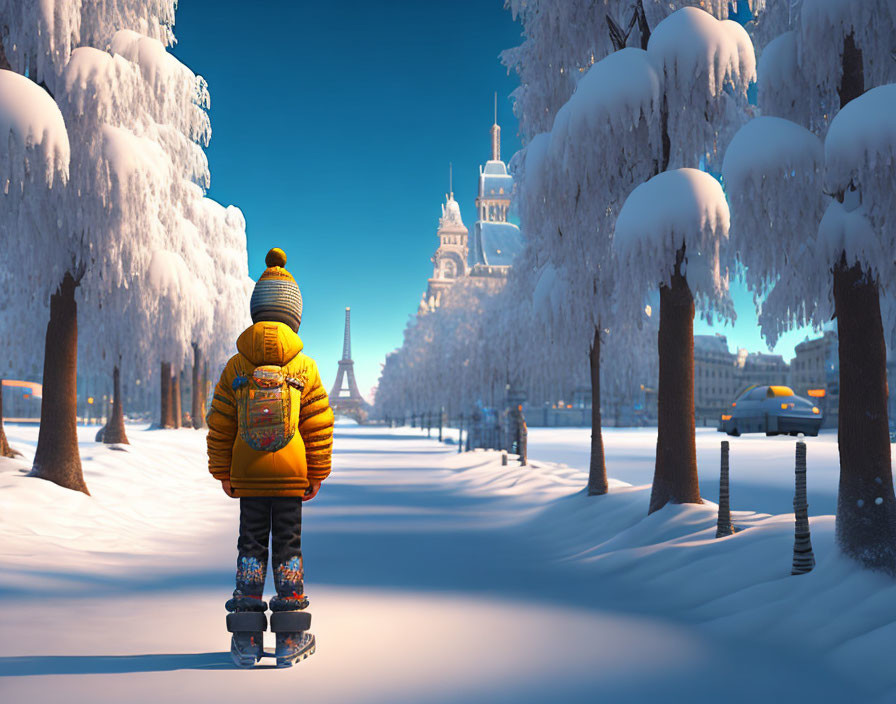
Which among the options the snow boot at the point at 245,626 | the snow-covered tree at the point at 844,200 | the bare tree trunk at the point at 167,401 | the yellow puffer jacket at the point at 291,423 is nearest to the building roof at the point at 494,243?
the bare tree trunk at the point at 167,401

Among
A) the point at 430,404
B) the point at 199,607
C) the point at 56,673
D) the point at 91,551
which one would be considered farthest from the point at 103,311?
the point at 430,404

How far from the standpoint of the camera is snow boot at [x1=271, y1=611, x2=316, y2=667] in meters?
5.32

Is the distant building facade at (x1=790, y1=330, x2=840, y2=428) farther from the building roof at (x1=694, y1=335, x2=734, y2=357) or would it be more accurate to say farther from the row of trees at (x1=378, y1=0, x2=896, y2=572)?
the row of trees at (x1=378, y1=0, x2=896, y2=572)

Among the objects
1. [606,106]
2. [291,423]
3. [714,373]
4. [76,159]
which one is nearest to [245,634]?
[291,423]

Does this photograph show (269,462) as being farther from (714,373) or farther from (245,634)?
(714,373)

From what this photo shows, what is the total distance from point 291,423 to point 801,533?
13.8 feet

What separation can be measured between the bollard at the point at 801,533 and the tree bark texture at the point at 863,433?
0.25m

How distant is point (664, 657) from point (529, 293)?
54.5 feet

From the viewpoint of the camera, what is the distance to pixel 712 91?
32.8ft

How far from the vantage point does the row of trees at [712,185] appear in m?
7.06

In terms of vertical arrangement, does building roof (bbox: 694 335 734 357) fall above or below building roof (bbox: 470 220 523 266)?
below

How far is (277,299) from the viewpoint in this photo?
5660mm

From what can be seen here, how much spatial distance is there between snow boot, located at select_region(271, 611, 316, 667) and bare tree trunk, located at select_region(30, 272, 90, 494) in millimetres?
8949

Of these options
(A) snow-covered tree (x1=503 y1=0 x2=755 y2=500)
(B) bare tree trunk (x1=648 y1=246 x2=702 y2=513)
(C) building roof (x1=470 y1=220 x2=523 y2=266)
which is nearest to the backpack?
(A) snow-covered tree (x1=503 y1=0 x2=755 y2=500)
